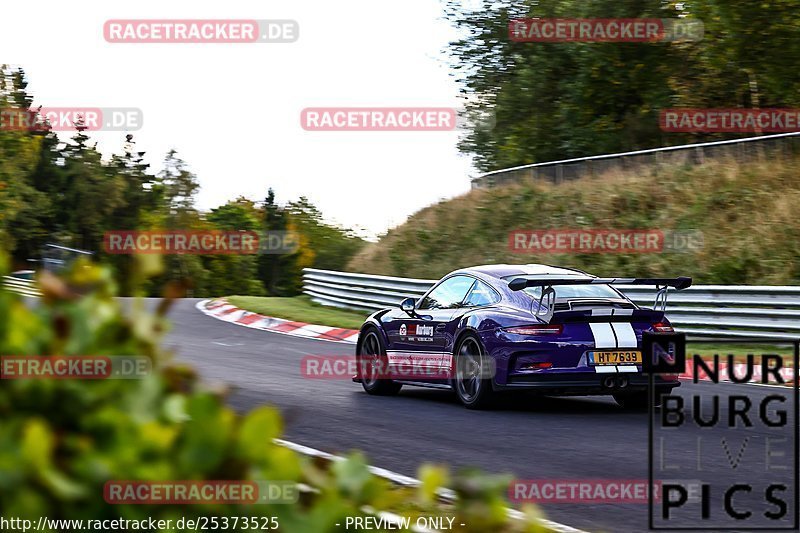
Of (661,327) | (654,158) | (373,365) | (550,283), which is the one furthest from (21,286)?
(654,158)

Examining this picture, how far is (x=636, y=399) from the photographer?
1184cm

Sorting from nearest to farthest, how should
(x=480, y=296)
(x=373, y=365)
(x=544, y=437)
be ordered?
1. (x=544, y=437)
2. (x=480, y=296)
3. (x=373, y=365)

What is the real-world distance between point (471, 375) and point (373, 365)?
71.9 inches

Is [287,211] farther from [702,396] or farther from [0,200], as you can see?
[702,396]

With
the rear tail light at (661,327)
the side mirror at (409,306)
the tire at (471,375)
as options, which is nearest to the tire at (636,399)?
the rear tail light at (661,327)

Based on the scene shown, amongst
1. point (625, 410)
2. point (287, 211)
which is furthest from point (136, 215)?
point (625, 410)

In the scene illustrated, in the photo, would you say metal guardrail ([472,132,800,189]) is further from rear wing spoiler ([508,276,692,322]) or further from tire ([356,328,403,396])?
rear wing spoiler ([508,276,692,322])

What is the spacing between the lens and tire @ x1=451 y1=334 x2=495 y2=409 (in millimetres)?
11148

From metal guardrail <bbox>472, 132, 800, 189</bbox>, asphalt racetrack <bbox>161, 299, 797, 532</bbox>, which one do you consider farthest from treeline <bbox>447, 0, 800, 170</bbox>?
asphalt racetrack <bbox>161, 299, 797, 532</bbox>

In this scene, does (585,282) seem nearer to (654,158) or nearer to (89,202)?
(654,158)

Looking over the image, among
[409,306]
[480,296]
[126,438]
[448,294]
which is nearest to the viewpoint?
[126,438]

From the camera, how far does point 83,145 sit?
86.3 m

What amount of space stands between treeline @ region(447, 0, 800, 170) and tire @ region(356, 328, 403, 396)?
58.1 ft

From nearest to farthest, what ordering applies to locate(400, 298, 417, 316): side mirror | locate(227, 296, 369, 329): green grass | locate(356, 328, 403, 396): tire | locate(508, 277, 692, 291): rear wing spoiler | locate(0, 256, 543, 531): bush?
1. locate(0, 256, 543, 531): bush
2. locate(508, 277, 692, 291): rear wing spoiler
3. locate(400, 298, 417, 316): side mirror
4. locate(356, 328, 403, 396): tire
5. locate(227, 296, 369, 329): green grass
